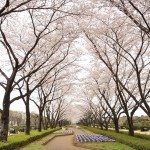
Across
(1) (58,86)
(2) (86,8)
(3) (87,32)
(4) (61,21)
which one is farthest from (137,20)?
Answer: (1) (58,86)

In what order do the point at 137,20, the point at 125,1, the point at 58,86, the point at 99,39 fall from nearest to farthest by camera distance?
the point at 125,1 → the point at 137,20 → the point at 99,39 → the point at 58,86

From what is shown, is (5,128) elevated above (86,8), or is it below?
below

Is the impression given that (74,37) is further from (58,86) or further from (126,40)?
(58,86)

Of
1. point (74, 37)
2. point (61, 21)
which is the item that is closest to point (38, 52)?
point (74, 37)

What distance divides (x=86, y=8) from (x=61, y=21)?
316 cm

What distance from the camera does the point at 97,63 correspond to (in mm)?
33375

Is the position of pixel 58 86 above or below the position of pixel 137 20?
above

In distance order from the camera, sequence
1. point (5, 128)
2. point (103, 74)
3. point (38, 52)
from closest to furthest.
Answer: point (5, 128) < point (38, 52) < point (103, 74)

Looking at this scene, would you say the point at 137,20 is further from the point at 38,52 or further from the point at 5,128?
the point at 38,52

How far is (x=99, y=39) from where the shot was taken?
22.3 m

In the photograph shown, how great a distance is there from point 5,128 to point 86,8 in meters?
8.64

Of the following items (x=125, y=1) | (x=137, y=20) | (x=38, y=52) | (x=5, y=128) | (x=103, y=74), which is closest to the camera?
(x=125, y=1)

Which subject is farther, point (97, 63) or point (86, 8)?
point (97, 63)

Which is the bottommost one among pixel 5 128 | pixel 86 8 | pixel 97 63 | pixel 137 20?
pixel 5 128
